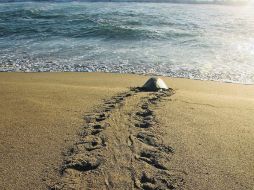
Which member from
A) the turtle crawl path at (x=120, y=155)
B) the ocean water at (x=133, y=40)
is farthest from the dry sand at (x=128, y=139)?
the ocean water at (x=133, y=40)

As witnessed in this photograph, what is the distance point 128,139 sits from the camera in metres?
3.78

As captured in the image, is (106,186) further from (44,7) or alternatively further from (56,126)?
(44,7)

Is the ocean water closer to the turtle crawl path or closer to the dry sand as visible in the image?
the dry sand

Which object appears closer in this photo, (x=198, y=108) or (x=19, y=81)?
(x=198, y=108)

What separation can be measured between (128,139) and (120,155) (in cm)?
35

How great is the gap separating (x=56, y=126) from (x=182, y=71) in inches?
144

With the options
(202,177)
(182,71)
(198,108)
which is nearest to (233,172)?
(202,177)

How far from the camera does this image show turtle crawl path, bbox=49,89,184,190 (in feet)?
10.1

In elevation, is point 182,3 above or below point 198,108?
above

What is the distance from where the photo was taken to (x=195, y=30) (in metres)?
11.1

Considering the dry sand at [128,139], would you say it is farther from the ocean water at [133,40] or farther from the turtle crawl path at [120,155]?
the ocean water at [133,40]

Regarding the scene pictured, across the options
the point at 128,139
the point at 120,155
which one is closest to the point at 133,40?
the point at 128,139

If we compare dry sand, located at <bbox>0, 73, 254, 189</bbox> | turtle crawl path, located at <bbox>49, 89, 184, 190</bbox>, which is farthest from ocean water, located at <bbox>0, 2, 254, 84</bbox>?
turtle crawl path, located at <bbox>49, 89, 184, 190</bbox>

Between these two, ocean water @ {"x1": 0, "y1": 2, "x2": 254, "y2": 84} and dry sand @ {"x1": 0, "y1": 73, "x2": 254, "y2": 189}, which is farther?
ocean water @ {"x1": 0, "y1": 2, "x2": 254, "y2": 84}
